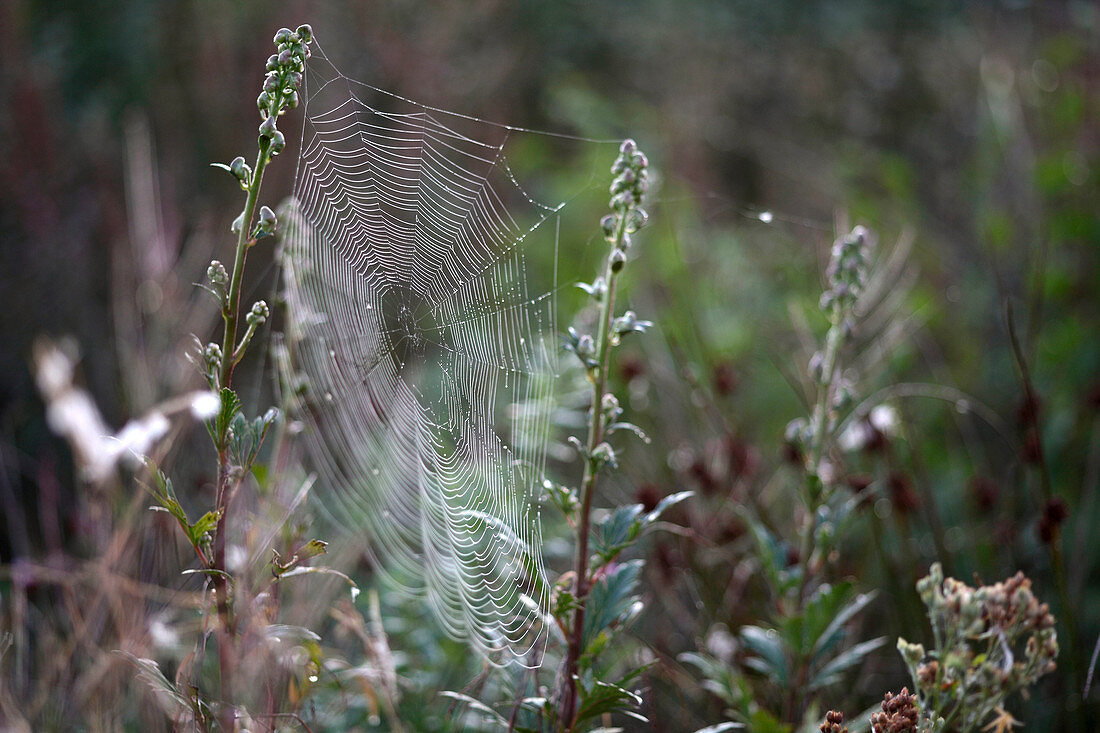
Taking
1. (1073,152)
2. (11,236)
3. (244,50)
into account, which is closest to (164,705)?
(11,236)

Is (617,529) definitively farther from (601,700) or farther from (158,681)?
(158,681)

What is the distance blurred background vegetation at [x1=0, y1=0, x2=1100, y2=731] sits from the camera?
204 cm

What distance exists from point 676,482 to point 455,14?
2951 millimetres

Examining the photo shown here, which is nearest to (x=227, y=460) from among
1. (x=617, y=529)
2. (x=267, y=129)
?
(x=267, y=129)

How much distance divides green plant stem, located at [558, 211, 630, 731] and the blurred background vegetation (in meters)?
0.42

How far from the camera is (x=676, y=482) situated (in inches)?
90.5

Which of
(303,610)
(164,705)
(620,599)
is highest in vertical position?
(620,599)

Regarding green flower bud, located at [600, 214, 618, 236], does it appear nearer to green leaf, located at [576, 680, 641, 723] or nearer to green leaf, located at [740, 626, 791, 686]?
green leaf, located at [576, 680, 641, 723]

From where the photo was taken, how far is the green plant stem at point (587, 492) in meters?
1.19

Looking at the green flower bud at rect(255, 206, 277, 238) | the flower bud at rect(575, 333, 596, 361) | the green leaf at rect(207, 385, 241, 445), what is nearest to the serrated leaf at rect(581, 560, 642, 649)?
the flower bud at rect(575, 333, 596, 361)

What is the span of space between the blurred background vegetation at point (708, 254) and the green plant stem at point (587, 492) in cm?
42

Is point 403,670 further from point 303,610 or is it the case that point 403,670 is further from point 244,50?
point 244,50

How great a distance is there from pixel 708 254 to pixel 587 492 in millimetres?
3337

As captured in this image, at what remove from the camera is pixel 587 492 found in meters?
1.22
